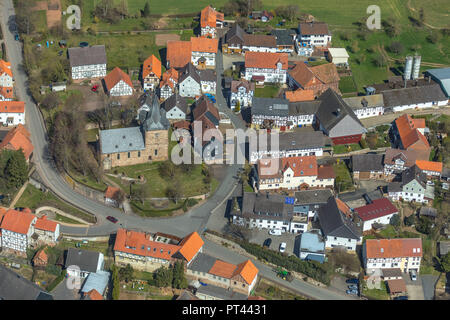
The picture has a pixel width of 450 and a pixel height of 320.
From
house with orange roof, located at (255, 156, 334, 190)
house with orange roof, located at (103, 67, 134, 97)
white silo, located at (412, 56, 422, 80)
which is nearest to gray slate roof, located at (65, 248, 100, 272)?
house with orange roof, located at (255, 156, 334, 190)

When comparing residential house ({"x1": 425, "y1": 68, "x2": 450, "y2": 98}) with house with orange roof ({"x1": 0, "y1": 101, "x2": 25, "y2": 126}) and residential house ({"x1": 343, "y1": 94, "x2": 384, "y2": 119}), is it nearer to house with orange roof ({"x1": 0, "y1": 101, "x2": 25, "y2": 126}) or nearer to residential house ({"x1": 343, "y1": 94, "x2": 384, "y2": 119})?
residential house ({"x1": 343, "y1": 94, "x2": 384, "y2": 119})

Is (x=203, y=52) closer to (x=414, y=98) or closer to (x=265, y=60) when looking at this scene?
(x=265, y=60)

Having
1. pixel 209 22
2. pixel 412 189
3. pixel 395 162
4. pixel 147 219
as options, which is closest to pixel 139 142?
pixel 147 219

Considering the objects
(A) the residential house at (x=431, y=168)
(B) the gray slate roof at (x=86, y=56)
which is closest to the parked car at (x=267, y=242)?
(A) the residential house at (x=431, y=168)

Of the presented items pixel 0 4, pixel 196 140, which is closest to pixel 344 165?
pixel 196 140

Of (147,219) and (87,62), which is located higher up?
(87,62)

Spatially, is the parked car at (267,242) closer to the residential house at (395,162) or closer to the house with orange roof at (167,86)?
the residential house at (395,162)

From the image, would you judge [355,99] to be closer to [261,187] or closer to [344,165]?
[344,165]
